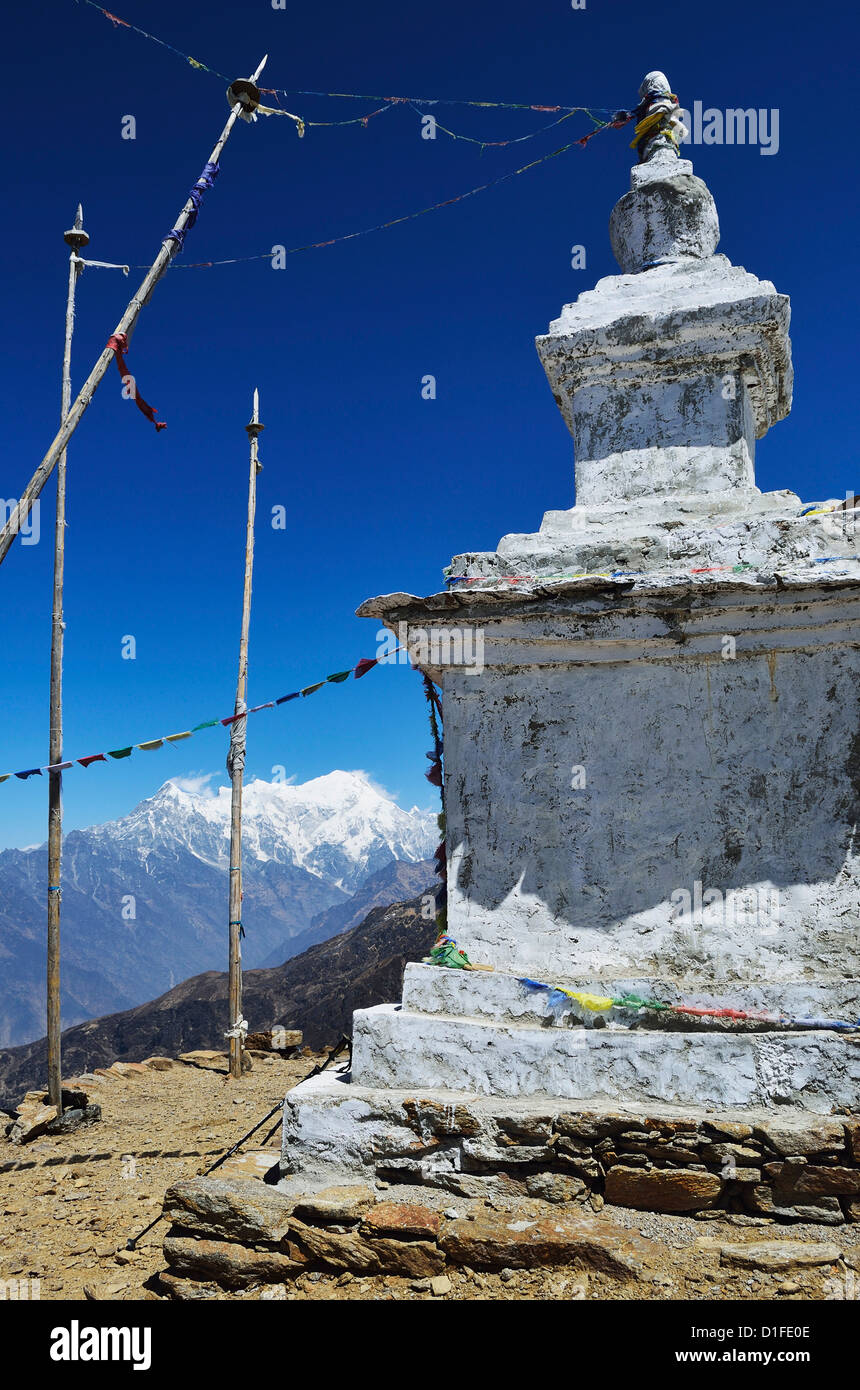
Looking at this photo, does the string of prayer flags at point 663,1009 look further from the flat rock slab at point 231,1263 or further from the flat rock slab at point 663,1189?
the flat rock slab at point 231,1263

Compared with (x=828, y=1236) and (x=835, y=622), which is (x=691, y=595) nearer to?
(x=835, y=622)

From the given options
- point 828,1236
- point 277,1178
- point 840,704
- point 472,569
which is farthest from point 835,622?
point 277,1178

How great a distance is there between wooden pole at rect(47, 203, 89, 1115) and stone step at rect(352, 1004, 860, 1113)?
5.79 meters

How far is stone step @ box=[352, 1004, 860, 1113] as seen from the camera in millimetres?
4320

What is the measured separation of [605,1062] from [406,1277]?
4.50ft

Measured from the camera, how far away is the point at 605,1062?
180 inches

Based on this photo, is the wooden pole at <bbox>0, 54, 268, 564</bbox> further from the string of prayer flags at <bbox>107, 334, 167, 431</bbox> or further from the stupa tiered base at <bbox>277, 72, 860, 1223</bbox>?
the stupa tiered base at <bbox>277, 72, 860, 1223</bbox>

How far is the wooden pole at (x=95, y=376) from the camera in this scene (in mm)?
4109

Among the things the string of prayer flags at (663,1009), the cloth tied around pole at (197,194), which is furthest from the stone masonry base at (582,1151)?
the cloth tied around pole at (197,194)

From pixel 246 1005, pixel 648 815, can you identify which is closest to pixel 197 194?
pixel 648 815

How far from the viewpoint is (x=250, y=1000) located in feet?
144

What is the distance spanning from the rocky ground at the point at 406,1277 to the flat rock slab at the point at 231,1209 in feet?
0.76

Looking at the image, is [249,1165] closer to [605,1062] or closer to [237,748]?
[605,1062]
